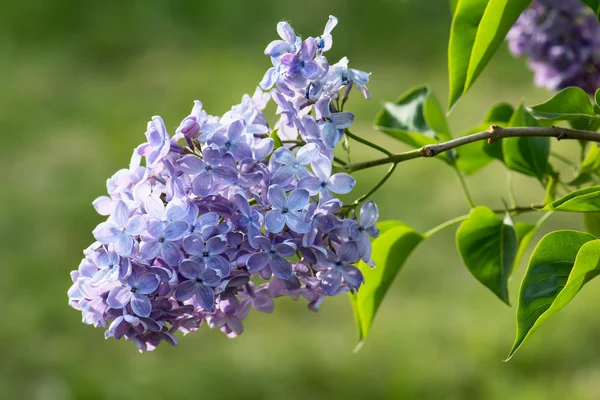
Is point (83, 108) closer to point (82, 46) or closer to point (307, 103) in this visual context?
point (82, 46)

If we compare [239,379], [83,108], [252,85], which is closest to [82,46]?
[83,108]

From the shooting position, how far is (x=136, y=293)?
345mm

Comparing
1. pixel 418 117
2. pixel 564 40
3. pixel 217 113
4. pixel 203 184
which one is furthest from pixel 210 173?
pixel 217 113

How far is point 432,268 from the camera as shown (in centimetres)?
181

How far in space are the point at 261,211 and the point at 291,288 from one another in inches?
1.8

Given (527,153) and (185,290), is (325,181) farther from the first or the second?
(527,153)

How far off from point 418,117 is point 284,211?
0.21 m

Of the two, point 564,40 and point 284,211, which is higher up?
point 564,40

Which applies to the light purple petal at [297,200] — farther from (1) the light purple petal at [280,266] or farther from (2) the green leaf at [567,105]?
(2) the green leaf at [567,105]

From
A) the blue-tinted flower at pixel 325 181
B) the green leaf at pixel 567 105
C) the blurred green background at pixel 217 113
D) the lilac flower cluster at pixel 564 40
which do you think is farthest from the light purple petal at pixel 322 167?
the blurred green background at pixel 217 113

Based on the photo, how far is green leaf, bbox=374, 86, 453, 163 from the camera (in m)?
0.53

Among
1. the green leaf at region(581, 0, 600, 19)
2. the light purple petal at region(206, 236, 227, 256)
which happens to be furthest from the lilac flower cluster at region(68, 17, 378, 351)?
the green leaf at region(581, 0, 600, 19)

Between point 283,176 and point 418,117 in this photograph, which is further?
point 418,117

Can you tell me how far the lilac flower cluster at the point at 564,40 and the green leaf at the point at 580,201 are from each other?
0.94 ft
